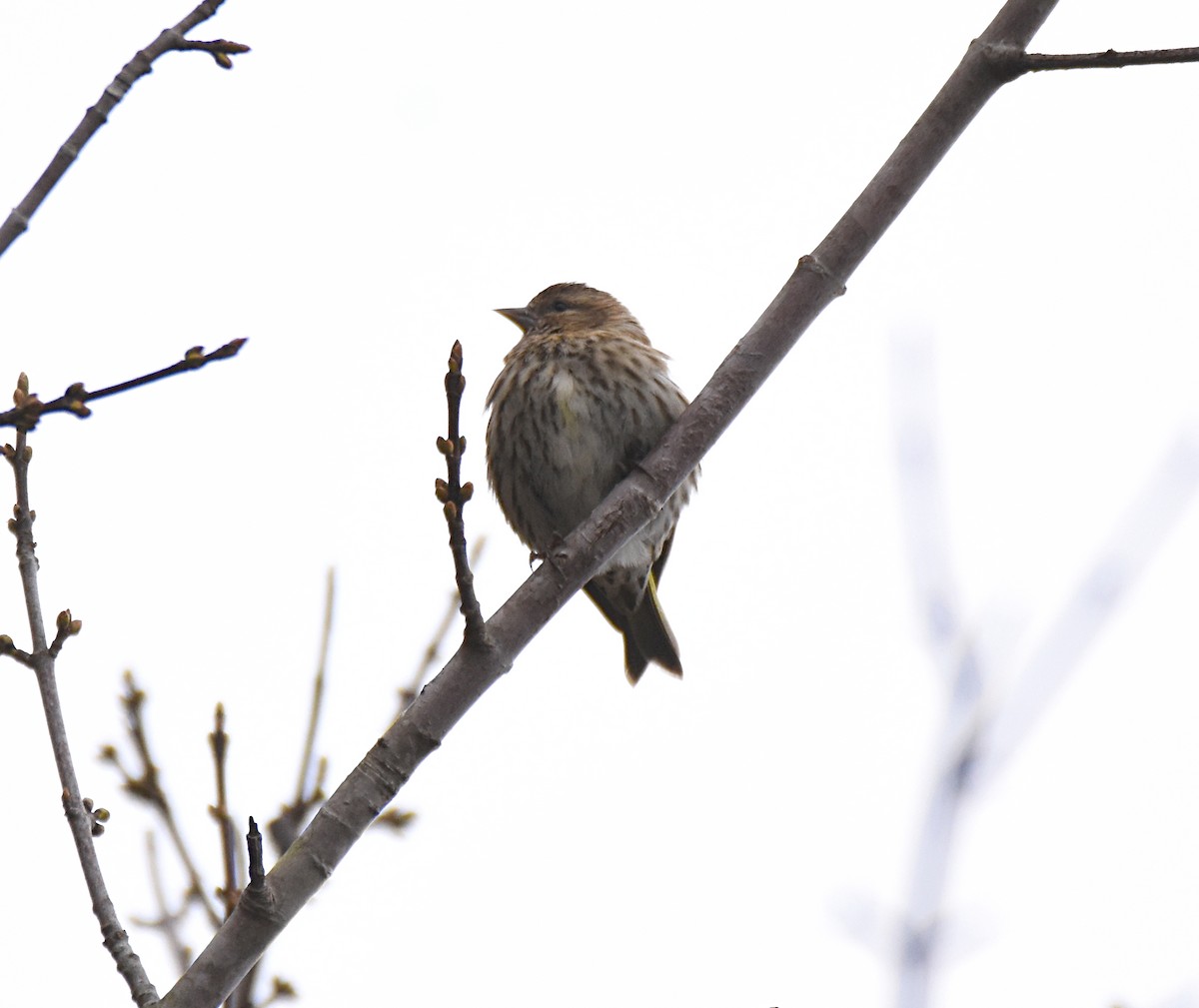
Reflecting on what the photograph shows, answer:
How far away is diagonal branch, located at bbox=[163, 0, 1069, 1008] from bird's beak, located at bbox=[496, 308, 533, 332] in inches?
119

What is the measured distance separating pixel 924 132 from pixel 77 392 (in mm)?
2281

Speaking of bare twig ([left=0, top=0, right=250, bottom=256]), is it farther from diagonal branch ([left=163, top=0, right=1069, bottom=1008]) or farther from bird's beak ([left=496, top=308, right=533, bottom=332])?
bird's beak ([left=496, top=308, right=533, bottom=332])

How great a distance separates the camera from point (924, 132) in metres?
3.74

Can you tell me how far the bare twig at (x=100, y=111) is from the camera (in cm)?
247

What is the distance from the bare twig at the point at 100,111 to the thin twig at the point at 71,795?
46 cm

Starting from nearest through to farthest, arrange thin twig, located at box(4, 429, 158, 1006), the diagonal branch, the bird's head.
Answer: thin twig, located at box(4, 429, 158, 1006)
the diagonal branch
the bird's head

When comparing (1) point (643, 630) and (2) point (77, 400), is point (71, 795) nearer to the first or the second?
(2) point (77, 400)

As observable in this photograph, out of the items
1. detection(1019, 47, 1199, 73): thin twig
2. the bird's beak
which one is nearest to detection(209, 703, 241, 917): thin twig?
detection(1019, 47, 1199, 73): thin twig

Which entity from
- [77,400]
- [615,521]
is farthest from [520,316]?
[77,400]

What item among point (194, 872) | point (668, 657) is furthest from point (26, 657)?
point (668, 657)

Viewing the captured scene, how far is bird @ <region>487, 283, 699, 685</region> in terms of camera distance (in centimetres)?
558

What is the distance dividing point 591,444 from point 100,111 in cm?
312

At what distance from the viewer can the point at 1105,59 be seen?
331 cm

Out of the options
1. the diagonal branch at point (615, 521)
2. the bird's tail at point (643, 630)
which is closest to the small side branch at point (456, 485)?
the diagonal branch at point (615, 521)
